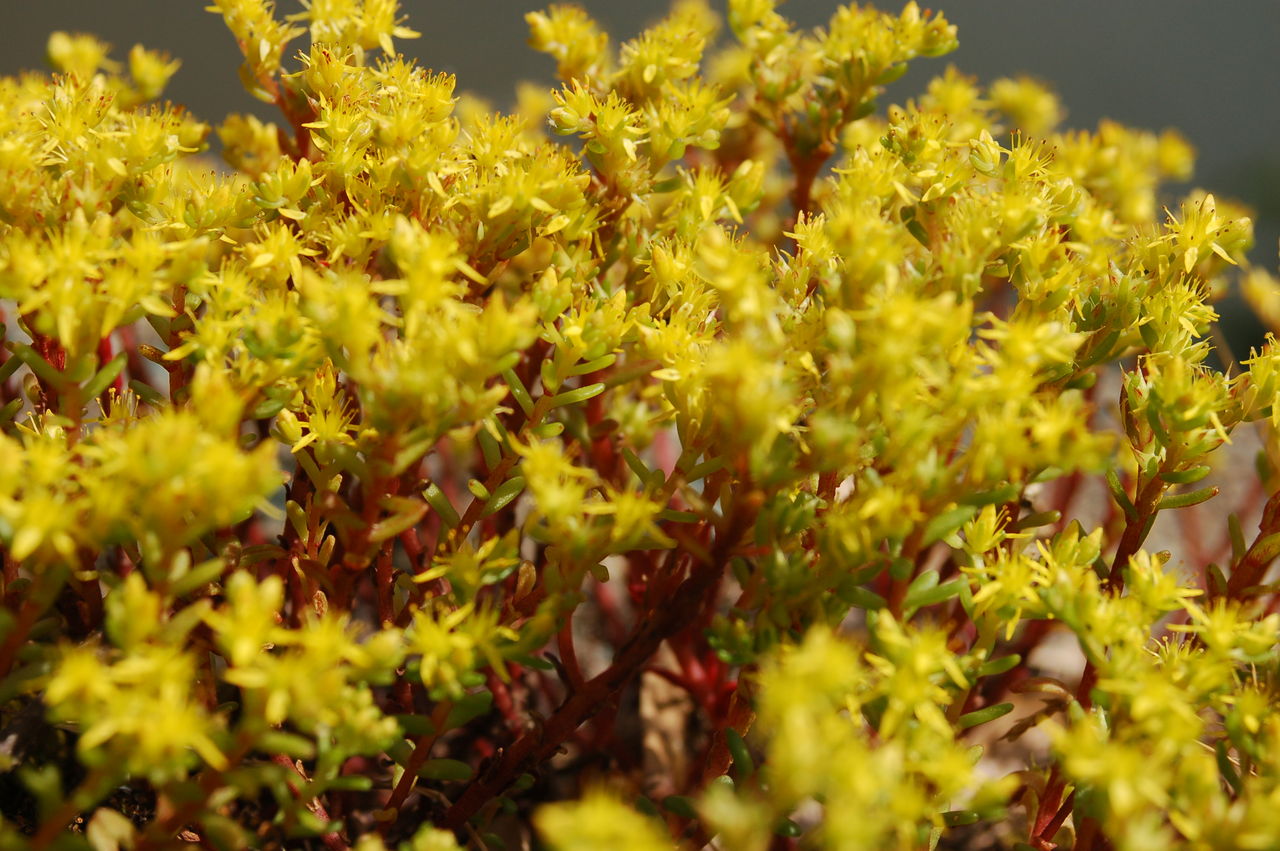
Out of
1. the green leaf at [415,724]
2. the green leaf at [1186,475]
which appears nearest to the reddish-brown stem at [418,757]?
the green leaf at [415,724]

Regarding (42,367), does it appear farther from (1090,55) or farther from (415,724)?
(1090,55)

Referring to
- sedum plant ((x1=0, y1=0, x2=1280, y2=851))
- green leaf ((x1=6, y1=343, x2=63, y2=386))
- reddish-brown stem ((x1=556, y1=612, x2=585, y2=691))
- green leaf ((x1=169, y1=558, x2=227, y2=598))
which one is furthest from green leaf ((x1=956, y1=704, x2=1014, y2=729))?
green leaf ((x1=6, y1=343, x2=63, y2=386))

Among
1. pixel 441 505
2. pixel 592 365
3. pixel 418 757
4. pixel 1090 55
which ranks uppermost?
pixel 1090 55

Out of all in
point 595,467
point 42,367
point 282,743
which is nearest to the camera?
point 282,743

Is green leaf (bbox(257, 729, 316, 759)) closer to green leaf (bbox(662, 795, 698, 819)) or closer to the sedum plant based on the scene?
the sedum plant

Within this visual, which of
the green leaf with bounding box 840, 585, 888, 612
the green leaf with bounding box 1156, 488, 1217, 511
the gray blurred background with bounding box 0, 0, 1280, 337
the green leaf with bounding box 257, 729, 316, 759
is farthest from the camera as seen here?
the gray blurred background with bounding box 0, 0, 1280, 337

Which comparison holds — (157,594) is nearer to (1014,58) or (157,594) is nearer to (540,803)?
(540,803)

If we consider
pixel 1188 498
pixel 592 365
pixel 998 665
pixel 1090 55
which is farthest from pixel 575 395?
pixel 1090 55
